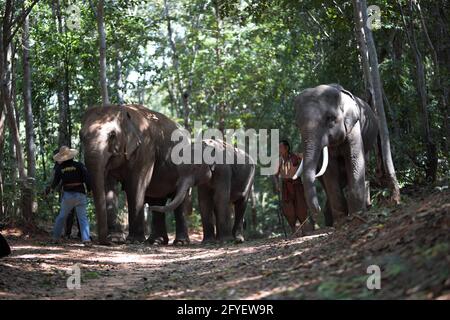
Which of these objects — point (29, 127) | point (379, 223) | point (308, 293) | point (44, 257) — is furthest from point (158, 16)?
point (308, 293)

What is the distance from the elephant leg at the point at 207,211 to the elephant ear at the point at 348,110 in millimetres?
5144

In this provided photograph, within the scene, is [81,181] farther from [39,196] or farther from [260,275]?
[260,275]

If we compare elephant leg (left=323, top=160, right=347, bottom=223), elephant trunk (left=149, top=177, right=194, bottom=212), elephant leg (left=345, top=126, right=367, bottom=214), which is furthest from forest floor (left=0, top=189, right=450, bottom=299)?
elephant trunk (left=149, top=177, right=194, bottom=212)

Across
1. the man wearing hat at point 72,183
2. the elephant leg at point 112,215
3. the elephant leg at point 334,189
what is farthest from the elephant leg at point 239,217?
the man wearing hat at point 72,183

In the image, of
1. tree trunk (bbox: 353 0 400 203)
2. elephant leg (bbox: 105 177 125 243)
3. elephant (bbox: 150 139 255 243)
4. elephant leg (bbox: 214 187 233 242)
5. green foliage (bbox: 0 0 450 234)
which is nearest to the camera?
tree trunk (bbox: 353 0 400 203)

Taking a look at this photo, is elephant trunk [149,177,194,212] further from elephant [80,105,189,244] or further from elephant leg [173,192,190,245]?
elephant leg [173,192,190,245]

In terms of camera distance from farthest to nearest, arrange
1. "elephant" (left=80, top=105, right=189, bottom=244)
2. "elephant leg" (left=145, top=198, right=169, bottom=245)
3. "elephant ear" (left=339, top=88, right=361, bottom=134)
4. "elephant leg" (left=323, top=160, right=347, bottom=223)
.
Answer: "elephant leg" (left=145, top=198, right=169, bottom=245) < "elephant" (left=80, top=105, right=189, bottom=244) < "elephant leg" (left=323, top=160, right=347, bottom=223) < "elephant ear" (left=339, top=88, right=361, bottom=134)

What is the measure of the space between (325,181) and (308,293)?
8.25 metres

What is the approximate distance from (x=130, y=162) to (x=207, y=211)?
Result: 107 inches

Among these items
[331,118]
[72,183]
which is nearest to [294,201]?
[331,118]

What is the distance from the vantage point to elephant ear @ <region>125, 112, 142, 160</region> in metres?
16.6

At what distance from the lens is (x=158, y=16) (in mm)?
37031

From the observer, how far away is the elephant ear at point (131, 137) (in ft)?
54.4

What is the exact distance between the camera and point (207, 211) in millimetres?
18844
